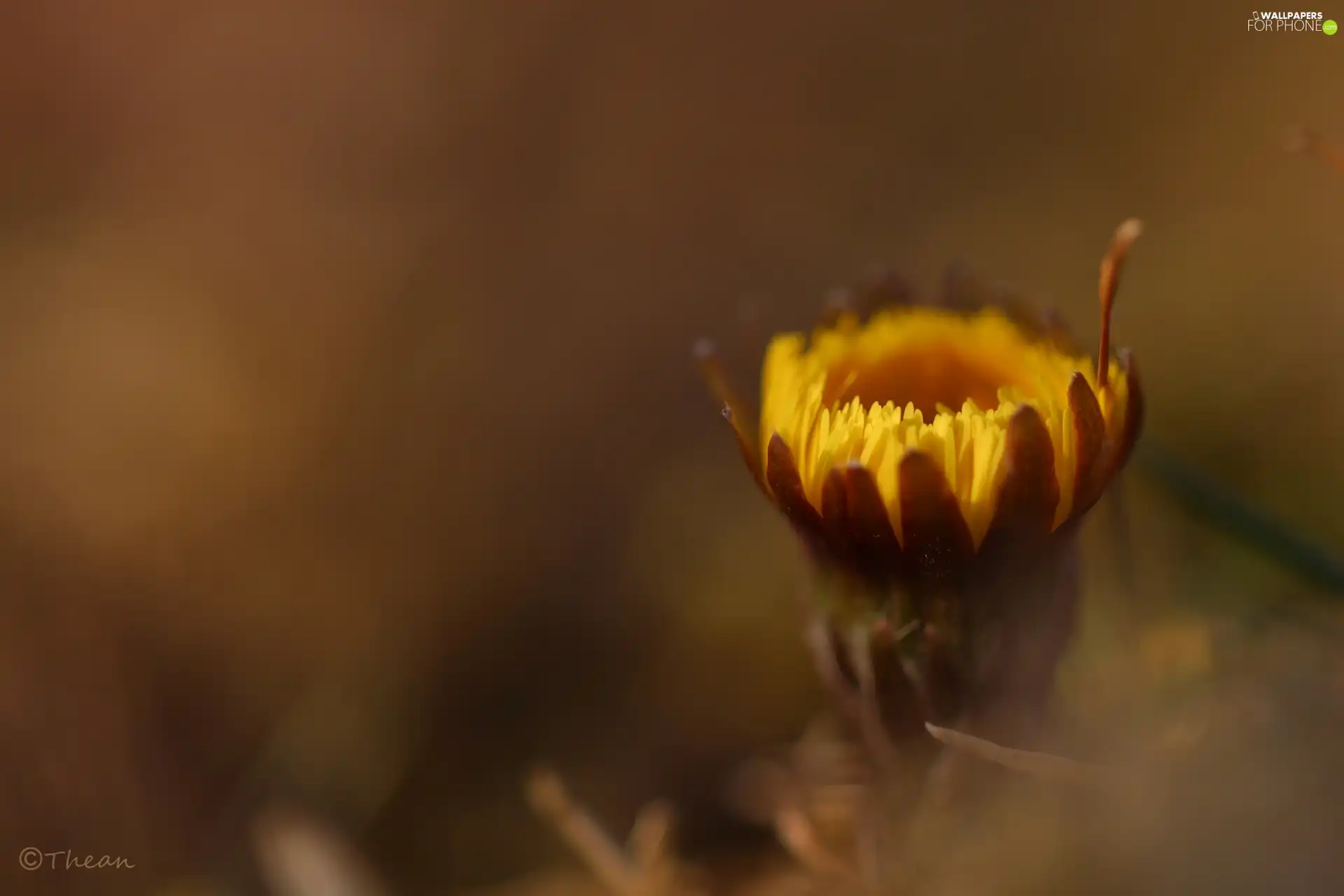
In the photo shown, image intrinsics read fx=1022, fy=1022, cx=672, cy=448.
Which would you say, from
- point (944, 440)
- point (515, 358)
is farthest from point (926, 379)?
point (515, 358)

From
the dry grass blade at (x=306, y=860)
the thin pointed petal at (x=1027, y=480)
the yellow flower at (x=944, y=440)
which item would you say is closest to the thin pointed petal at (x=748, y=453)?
the yellow flower at (x=944, y=440)

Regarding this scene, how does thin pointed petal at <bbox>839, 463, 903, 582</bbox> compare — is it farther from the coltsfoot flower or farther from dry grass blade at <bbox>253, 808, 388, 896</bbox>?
dry grass blade at <bbox>253, 808, 388, 896</bbox>

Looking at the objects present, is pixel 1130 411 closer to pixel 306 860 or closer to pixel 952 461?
pixel 952 461

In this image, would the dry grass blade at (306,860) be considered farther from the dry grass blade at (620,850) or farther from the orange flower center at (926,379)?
the orange flower center at (926,379)

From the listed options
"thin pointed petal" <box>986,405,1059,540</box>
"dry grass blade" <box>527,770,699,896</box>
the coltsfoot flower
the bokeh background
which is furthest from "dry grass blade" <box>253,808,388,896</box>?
"thin pointed petal" <box>986,405,1059,540</box>

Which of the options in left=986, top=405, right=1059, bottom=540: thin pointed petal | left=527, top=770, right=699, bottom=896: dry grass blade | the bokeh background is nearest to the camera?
left=986, top=405, right=1059, bottom=540: thin pointed petal

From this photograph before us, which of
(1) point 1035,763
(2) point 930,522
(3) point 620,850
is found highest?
(2) point 930,522
